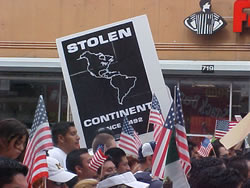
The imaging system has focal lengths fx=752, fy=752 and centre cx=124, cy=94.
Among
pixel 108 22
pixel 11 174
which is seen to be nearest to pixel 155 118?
pixel 11 174

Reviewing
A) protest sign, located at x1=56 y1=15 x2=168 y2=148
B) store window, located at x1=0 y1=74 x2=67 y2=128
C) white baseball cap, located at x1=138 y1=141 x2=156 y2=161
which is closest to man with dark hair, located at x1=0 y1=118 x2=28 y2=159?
white baseball cap, located at x1=138 y1=141 x2=156 y2=161

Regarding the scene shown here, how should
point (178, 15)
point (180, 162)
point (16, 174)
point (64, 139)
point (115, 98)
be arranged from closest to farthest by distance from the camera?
point (16, 174)
point (180, 162)
point (64, 139)
point (115, 98)
point (178, 15)

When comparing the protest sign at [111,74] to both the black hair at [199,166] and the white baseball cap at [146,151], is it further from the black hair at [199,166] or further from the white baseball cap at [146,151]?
the black hair at [199,166]

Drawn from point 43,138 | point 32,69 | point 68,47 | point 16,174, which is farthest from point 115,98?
point 32,69

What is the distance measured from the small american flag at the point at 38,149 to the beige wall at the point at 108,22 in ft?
40.7

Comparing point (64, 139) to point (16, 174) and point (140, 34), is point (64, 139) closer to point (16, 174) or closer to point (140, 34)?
point (140, 34)

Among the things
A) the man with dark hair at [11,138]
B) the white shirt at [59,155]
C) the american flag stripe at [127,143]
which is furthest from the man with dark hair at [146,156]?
the man with dark hair at [11,138]

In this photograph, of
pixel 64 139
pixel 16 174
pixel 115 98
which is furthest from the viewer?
pixel 115 98

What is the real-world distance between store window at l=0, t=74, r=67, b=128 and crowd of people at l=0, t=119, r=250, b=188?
28.9ft

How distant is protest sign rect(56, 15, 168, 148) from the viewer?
409 inches

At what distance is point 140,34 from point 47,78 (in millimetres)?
7855

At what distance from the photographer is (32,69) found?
1831 cm

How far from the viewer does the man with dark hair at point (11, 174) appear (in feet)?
13.7

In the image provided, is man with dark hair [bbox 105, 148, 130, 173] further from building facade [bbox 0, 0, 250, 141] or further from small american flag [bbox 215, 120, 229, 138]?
building facade [bbox 0, 0, 250, 141]
